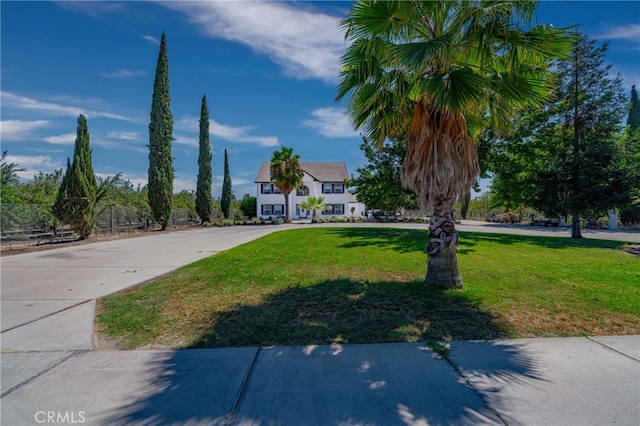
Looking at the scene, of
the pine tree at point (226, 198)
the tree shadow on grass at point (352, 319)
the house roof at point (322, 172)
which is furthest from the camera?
the house roof at point (322, 172)

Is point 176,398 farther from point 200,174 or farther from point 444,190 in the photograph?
point 200,174

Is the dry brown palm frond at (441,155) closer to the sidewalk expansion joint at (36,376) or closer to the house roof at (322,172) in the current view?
the sidewalk expansion joint at (36,376)

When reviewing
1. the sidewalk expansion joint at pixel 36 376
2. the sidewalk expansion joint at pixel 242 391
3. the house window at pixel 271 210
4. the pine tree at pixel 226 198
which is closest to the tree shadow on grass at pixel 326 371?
the sidewalk expansion joint at pixel 242 391

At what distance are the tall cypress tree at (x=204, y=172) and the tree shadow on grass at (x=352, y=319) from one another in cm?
2688

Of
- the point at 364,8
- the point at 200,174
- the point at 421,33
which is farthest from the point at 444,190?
the point at 200,174

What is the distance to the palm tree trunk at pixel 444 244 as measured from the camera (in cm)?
584

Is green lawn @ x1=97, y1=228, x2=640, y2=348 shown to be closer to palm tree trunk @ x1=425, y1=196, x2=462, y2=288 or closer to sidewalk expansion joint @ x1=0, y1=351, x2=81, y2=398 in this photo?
palm tree trunk @ x1=425, y1=196, x2=462, y2=288

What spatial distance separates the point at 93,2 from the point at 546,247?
611 inches

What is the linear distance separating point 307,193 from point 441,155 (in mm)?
37224

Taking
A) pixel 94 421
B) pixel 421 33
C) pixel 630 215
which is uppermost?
pixel 421 33

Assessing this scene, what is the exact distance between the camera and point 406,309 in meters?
4.89

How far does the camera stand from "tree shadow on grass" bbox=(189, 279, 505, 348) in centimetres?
392

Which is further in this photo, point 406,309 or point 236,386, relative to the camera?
point 406,309

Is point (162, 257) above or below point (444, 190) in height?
below
